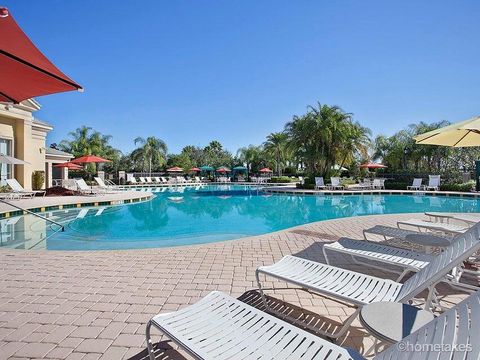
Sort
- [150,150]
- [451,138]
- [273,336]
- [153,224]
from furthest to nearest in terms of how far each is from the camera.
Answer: [150,150] → [153,224] → [451,138] → [273,336]

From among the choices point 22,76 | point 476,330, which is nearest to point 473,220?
point 476,330

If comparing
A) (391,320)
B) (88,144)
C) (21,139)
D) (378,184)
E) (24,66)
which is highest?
(88,144)

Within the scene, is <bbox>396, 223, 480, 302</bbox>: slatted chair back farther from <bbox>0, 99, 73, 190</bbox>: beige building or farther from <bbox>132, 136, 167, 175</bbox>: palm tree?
<bbox>132, 136, 167, 175</bbox>: palm tree

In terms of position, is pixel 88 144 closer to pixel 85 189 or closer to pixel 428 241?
pixel 85 189

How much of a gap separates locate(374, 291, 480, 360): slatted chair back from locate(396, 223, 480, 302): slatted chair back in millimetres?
967

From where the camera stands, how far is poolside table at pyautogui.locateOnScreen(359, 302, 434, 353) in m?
1.55

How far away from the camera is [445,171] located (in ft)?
81.4

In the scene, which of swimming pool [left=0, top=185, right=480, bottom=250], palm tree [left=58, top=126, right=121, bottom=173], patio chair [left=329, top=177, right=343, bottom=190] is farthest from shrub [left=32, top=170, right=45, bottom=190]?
patio chair [left=329, top=177, right=343, bottom=190]

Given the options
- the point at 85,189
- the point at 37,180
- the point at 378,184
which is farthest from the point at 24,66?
the point at 378,184

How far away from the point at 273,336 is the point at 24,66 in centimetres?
305

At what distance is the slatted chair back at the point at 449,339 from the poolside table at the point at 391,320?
310 mm

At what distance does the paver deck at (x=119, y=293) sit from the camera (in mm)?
2389

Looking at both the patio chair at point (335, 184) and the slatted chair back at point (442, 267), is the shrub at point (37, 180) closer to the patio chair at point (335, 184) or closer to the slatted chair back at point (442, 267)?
the patio chair at point (335, 184)

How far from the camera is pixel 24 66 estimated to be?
2586mm
